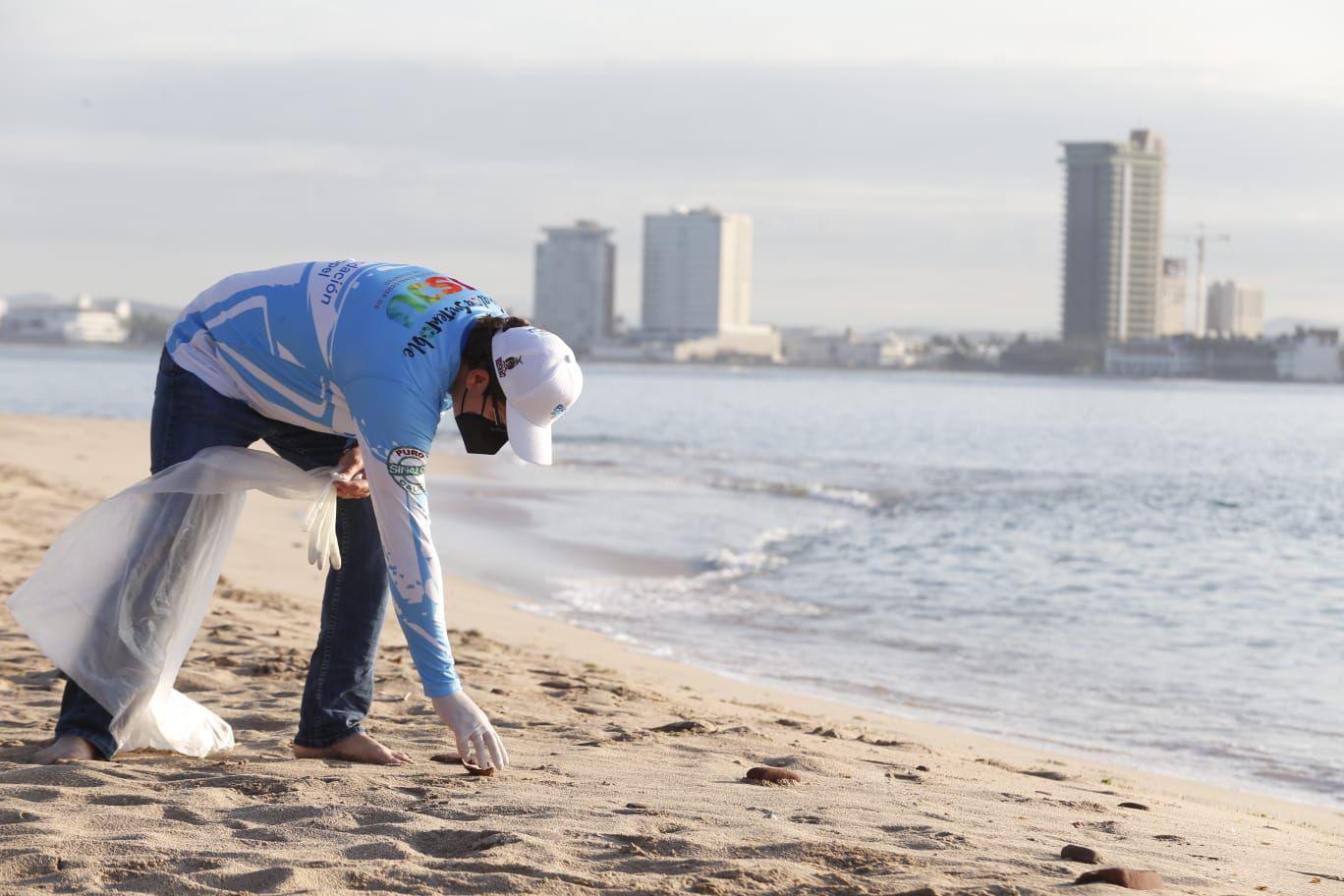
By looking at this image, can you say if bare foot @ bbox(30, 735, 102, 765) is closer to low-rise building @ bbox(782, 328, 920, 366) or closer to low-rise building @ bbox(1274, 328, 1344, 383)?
low-rise building @ bbox(1274, 328, 1344, 383)

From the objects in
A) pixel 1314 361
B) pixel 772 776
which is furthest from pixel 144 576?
pixel 1314 361

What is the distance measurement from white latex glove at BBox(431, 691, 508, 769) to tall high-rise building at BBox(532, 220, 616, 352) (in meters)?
183

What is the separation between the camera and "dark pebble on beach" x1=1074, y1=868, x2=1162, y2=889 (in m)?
2.88

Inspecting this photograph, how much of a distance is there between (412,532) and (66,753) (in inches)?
47.1

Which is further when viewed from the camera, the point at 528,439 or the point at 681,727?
the point at 681,727

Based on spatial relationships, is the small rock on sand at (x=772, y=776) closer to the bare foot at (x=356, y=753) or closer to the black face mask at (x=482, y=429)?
the bare foot at (x=356, y=753)

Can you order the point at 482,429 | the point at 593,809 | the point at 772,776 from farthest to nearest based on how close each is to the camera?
1. the point at 772,776
2. the point at 593,809
3. the point at 482,429

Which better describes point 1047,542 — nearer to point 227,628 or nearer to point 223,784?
point 227,628

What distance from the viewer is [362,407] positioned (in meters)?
3.04

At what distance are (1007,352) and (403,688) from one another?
15770 centimetres

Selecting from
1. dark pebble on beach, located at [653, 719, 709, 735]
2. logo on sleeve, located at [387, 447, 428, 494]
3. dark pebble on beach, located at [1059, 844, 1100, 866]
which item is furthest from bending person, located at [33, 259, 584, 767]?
dark pebble on beach, located at [1059, 844, 1100, 866]

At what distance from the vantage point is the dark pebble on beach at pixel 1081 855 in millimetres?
3059

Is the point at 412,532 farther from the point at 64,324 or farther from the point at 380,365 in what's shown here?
the point at 64,324

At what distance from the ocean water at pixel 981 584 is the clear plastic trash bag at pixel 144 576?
3482 mm
